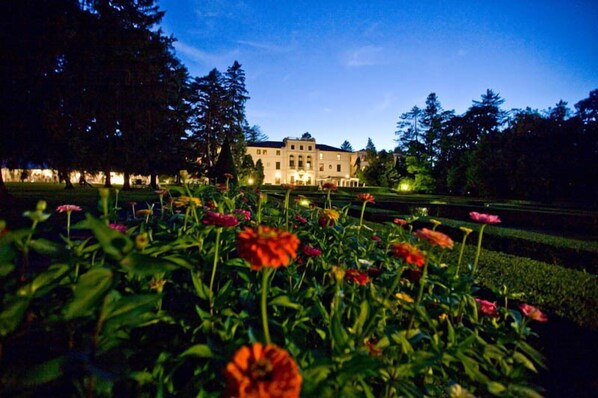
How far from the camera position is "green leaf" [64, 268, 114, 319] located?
89cm

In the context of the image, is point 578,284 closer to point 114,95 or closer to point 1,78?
point 114,95

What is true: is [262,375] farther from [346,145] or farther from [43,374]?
[346,145]

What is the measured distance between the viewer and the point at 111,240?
3.15 feet

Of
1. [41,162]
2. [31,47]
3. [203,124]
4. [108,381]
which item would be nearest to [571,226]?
[108,381]

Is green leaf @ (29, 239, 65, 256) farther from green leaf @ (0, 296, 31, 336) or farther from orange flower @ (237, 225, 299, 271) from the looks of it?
orange flower @ (237, 225, 299, 271)

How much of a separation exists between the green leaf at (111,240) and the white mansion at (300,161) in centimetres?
5243

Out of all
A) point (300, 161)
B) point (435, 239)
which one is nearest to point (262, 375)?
point (435, 239)

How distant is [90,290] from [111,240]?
0.16 meters

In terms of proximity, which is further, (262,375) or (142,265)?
(142,265)

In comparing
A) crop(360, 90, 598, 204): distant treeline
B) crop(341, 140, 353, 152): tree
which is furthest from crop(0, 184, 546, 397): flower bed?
crop(341, 140, 353, 152): tree

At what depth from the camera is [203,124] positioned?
34.8 m

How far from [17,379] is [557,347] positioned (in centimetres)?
370

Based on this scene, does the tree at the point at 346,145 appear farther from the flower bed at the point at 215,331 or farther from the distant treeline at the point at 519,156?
the flower bed at the point at 215,331

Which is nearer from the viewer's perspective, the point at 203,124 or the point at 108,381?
the point at 108,381
